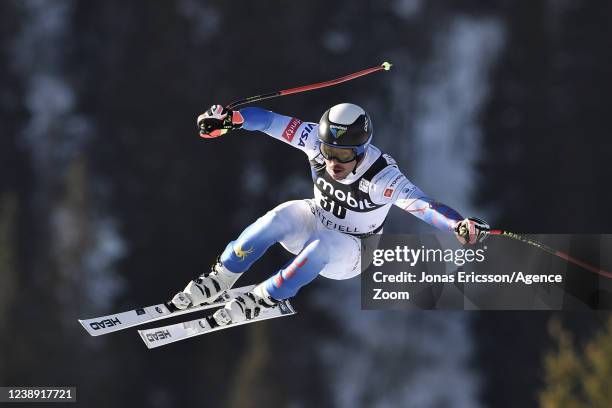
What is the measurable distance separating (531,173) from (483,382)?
10313 mm

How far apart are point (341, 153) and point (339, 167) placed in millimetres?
187

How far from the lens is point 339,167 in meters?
12.9

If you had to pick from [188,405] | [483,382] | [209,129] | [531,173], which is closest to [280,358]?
[188,405]

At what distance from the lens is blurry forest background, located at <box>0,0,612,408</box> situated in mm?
53938

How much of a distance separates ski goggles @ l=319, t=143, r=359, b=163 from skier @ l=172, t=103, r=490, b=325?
0.4 inches

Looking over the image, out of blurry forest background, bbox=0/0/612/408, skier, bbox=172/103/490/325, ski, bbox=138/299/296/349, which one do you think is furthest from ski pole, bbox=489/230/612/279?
blurry forest background, bbox=0/0/612/408

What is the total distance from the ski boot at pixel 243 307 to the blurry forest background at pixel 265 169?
3894 centimetres

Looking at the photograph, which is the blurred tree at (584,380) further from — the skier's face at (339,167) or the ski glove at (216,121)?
the ski glove at (216,121)

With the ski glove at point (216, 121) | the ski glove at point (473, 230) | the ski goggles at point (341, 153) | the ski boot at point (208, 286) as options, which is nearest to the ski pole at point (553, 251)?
the ski glove at point (473, 230)

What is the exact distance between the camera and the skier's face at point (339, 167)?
42.1 ft

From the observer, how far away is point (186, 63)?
57062mm

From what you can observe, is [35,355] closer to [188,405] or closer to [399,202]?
[188,405]

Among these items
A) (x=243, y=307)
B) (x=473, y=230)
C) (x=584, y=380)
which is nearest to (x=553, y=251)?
(x=473, y=230)

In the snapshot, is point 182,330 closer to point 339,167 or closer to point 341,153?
point 339,167
